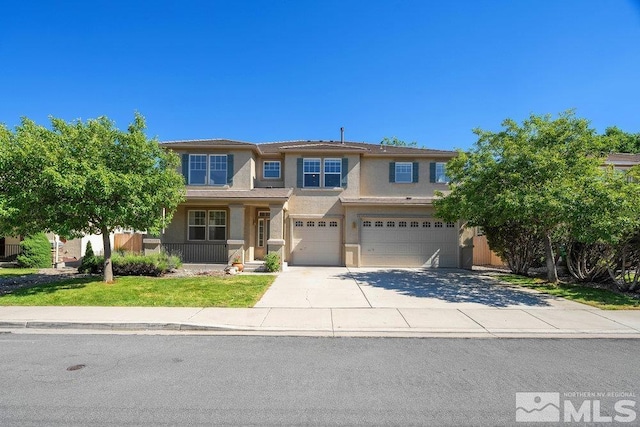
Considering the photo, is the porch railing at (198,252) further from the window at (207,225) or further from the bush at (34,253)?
the bush at (34,253)

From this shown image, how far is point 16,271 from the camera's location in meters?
15.2

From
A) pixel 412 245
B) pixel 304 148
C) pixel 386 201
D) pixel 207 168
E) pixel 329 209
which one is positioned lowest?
pixel 412 245

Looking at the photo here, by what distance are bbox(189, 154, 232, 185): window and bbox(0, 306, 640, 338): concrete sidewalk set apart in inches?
409

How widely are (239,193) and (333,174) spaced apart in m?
5.01

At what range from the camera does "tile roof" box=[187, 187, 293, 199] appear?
1625 cm

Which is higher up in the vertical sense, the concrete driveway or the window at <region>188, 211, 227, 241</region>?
the window at <region>188, 211, 227, 241</region>

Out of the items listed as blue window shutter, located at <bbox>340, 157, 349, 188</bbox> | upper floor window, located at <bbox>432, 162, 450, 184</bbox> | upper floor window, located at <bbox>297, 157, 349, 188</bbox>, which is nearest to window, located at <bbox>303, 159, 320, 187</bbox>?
upper floor window, located at <bbox>297, 157, 349, 188</bbox>

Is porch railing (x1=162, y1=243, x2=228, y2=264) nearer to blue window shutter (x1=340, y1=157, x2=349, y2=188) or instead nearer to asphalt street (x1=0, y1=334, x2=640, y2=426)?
blue window shutter (x1=340, y1=157, x2=349, y2=188)

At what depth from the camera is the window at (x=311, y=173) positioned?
1878 centimetres

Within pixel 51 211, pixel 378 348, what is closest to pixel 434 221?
pixel 378 348

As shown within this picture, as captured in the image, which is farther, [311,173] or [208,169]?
[311,173]

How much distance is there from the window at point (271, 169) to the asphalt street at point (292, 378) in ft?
44.0

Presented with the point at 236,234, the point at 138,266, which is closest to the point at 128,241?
the point at 138,266

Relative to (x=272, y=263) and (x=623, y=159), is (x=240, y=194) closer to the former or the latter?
(x=272, y=263)
